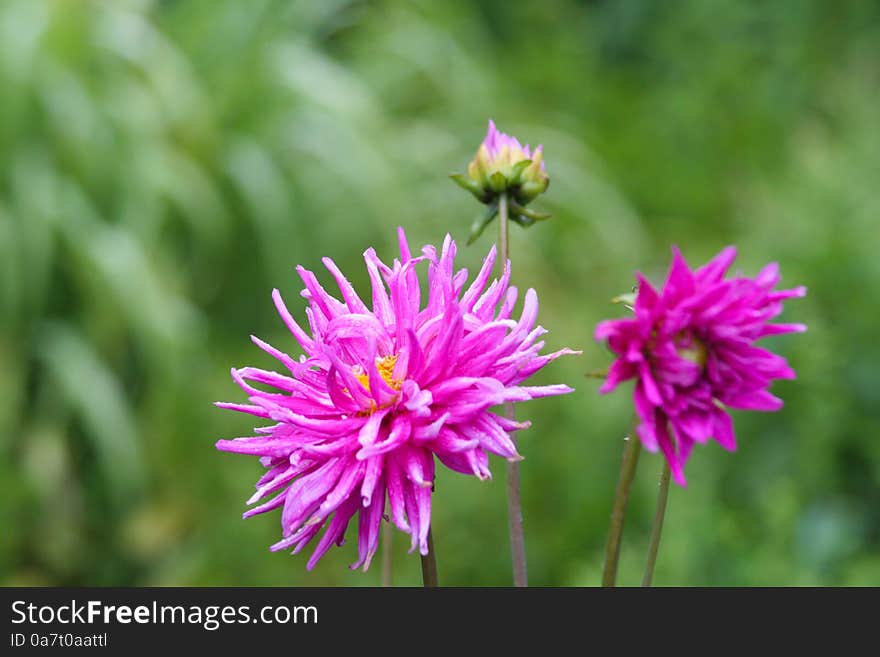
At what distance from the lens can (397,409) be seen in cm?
88

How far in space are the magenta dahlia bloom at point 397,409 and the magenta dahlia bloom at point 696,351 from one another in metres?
0.10

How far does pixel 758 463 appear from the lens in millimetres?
2588

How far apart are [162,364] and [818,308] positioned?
5.72 ft

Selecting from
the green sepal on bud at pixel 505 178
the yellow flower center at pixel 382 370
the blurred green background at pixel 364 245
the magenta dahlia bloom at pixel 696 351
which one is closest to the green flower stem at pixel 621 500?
the magenta dahlia bloom at pixel 696 351

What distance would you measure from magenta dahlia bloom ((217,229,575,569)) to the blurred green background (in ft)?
3.98

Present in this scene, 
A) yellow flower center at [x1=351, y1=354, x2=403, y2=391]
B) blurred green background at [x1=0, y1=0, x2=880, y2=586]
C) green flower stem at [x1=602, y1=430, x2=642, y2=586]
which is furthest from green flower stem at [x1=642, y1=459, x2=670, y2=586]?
blurred green background at [x1=0, y1=0, x2=880, y2=586]

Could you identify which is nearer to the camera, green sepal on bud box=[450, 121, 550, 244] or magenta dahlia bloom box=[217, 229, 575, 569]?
magenta dahlia bloom box=[217, 229, 575, 569]

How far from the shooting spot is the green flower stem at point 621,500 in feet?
2.55

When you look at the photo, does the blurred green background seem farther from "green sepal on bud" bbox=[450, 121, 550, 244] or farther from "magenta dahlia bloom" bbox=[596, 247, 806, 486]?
"magenta dahlia bloom" bbox=[596, 247, 806, 486]

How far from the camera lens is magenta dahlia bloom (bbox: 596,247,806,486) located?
0.74 m

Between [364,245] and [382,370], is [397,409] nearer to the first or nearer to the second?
[382,370]

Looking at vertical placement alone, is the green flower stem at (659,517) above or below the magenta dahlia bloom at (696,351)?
below

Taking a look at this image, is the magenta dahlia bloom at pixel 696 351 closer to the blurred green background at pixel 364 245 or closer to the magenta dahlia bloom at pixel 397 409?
the magenta dahlia bloom at pixel 397 409
